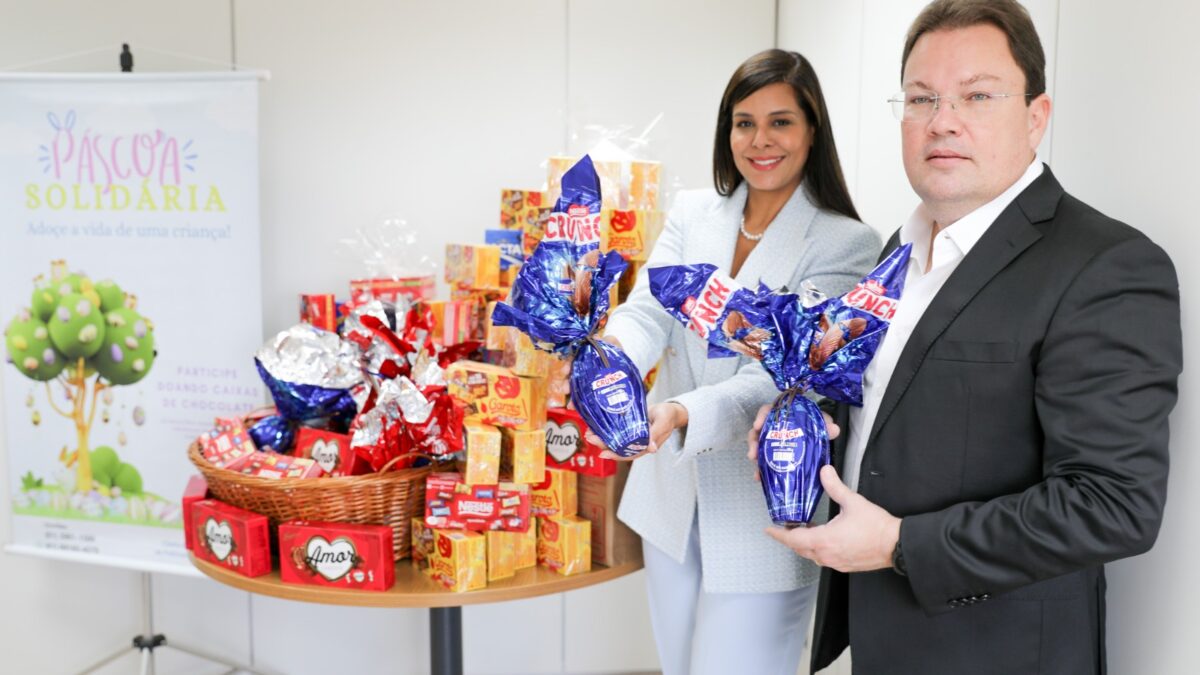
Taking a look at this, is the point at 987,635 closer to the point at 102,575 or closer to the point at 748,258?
the point at 748,258

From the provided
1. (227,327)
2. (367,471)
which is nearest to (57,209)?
(227,327)

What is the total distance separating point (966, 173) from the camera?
1341 mm

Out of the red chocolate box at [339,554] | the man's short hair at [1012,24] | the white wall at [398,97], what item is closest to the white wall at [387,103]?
the white wall at [398,97]

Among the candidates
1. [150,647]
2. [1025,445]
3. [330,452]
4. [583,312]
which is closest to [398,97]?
[330,452]

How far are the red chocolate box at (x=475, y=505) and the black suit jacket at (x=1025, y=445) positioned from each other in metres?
0.77

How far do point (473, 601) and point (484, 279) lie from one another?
2.91 ft

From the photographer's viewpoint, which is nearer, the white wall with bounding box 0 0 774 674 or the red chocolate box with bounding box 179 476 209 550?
the red chocolate box with bounding box 179 476 209 550

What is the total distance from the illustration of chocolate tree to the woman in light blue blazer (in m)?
1.75

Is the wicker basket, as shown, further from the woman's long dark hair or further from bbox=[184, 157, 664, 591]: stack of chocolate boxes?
the woman's long dark hair

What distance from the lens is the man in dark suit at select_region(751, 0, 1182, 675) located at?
1180 millimetres

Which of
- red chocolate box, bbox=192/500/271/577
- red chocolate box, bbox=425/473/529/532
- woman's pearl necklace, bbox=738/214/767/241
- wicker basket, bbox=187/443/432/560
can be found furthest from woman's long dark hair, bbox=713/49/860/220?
red chocolate box, bbox=192/500/271/577

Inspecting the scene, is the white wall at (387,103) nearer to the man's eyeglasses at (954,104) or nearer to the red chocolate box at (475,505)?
the red chocolate box at (475,505)

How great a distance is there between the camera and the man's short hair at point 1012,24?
52.2 inches

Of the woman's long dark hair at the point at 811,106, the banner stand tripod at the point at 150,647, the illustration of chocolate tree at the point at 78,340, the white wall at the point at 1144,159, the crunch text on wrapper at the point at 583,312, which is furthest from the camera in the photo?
the banner stand tripod at the point at 150,647
